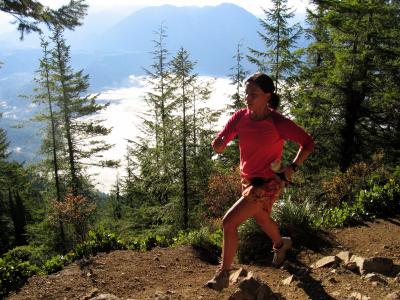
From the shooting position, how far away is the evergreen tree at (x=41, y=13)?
784cm

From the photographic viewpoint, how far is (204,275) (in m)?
5.37

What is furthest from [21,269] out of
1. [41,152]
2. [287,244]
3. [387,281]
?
[41,152]

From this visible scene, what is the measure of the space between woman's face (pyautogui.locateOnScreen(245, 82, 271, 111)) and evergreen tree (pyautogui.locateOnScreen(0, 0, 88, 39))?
5959 mm

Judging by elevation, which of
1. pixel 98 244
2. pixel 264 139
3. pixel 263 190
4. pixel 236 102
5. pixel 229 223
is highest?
pixel 236 102

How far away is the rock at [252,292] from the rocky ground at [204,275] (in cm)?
12

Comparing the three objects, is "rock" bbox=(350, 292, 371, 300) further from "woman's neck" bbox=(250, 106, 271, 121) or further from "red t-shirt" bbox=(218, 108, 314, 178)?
"woman's neck" bbox=(250, 106, 271, 121)

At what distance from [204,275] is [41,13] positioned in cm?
601

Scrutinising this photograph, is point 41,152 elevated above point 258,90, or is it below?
below

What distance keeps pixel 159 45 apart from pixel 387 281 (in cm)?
2522

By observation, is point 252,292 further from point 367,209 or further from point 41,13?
point 41,13

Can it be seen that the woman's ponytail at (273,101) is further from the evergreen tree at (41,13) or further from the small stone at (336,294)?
the evergreen tree at (41,13)

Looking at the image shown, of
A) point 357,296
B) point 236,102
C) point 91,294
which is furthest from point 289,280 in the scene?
point 236,102

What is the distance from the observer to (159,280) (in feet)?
17.4

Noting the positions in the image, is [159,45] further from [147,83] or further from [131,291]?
[131,291]
